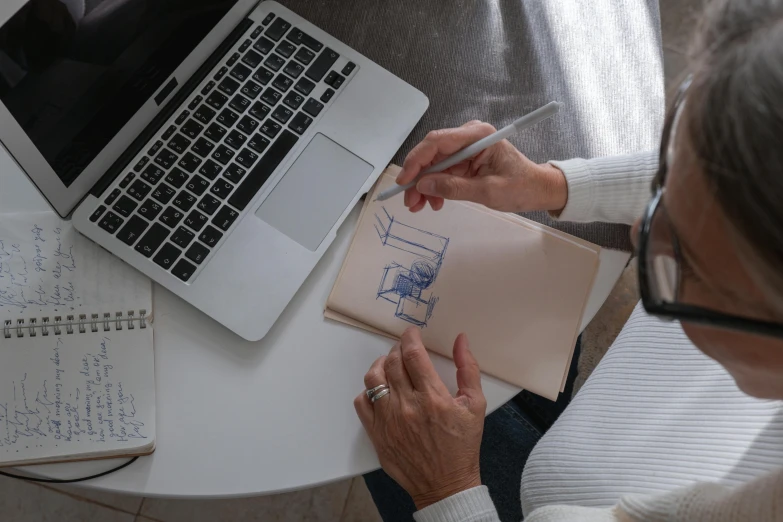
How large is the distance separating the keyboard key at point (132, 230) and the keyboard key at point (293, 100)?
0.21 m

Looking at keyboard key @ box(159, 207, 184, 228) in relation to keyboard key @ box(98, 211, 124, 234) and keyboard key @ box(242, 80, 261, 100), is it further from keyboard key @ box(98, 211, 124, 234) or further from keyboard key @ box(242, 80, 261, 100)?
keyboard key @ box(242, 80, 261, 100)

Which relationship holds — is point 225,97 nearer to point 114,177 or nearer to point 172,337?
point 114,177

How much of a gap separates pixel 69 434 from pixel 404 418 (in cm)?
33

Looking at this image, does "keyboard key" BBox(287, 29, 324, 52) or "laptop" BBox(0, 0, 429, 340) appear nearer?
"laptop" BBox(0, 0, 429, 340)

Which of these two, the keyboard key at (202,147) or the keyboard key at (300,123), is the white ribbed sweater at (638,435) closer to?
the keyboard key at (300,123)

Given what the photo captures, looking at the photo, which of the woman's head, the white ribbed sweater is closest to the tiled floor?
the white ribbed sweater

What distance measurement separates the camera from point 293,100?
74 cm

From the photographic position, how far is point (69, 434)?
2.05ft

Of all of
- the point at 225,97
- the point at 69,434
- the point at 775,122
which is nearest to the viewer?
the point at 775,122

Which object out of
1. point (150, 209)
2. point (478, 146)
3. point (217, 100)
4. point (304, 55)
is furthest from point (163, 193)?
point (478, 146)

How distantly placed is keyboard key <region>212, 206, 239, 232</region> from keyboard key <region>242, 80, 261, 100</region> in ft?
0.45

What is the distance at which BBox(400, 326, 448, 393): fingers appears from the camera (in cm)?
65

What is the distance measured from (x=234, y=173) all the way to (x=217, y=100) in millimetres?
91

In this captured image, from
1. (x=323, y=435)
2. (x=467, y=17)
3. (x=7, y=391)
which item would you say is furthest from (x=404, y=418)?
(x=467, y=17)
